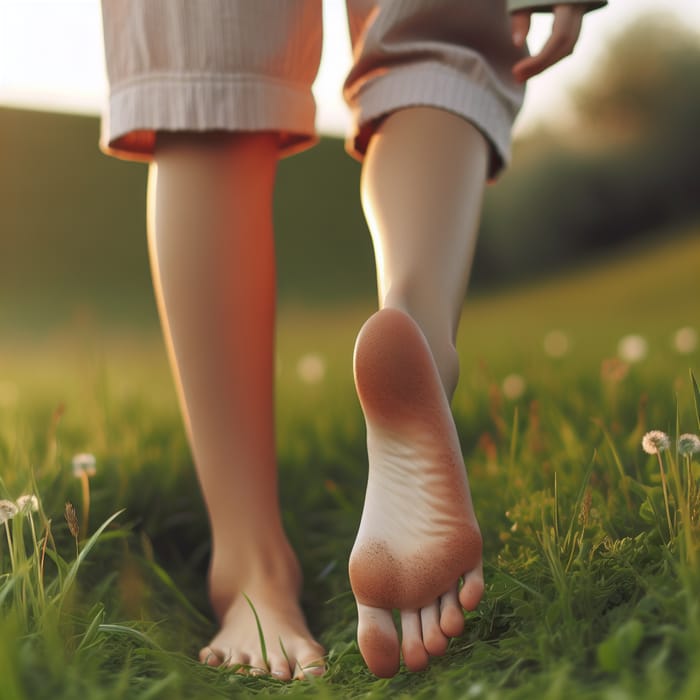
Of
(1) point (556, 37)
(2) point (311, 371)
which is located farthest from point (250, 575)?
(2) point (311, 371)

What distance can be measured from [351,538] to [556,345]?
1.29 meters

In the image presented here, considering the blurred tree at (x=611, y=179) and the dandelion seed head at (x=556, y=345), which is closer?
the dandelion seed head at (x=556, y=345)

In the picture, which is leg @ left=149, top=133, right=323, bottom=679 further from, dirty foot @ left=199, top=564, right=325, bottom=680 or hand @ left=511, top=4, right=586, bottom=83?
hand @ left=511, top=4, right=586, bottom=83

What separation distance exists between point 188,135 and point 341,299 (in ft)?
15.0

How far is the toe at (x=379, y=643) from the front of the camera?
2.71 ft

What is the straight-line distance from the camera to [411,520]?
33.2 inches

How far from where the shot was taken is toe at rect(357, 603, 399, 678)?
83 cm

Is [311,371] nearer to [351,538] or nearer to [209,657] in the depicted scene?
[351,538]

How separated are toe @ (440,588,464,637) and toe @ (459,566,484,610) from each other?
12 millimetres

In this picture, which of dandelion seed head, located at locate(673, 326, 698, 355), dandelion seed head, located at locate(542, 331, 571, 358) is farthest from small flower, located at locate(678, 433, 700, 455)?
dandelion seed head, located at locate(542, 331, 571, 358)

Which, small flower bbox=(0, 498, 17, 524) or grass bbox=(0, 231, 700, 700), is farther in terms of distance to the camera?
small flower bbox=(0, 498, 17, 524)

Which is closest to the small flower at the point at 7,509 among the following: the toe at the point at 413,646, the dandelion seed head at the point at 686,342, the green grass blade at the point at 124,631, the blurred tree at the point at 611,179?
the green grass blade at the point at 124,631

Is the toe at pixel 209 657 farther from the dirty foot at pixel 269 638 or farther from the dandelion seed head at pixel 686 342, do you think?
the dandelion seed head at pixel 686 342

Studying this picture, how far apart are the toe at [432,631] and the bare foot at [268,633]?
184 mm
